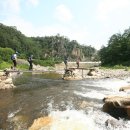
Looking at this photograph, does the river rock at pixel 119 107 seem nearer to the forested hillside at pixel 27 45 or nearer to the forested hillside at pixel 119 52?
the forested hillside at pixel 119 52

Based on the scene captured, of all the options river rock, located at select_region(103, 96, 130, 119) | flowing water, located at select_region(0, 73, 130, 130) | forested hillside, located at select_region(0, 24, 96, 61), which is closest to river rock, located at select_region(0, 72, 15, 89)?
flowing water, located at select_region(0, 73, 130, 130)

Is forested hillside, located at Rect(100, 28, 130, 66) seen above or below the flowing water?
above

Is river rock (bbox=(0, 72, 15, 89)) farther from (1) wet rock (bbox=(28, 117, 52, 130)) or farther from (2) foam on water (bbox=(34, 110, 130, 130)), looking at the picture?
(1) wet rock (bbox=(28, 117, 52, 130))

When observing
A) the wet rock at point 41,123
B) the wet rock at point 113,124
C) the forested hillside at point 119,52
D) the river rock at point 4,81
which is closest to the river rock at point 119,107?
the wet rock at point 113,124

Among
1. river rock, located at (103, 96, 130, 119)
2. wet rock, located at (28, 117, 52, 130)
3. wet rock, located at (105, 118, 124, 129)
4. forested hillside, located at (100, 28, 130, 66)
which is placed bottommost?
wet rock, located at (28, 117, 52, 130)

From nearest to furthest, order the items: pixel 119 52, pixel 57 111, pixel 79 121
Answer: pixel 79 121 → pixel 57 111 → pixel 119 52

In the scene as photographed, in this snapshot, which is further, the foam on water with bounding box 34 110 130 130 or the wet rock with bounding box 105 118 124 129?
the foam on water with bounding box 34 110 130 130

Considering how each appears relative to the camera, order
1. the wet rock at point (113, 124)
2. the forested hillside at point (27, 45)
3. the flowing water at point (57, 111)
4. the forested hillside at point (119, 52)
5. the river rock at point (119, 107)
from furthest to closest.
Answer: the forested hillside at point (27, 45)
the forested hillside at point (119, 52)
the river rock at point (119, 107)
the flowing water at point (57, 111)
the wet rock at point (113, 124)

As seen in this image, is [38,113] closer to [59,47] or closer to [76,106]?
A: [76,106]

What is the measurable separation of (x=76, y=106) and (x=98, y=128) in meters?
6.05

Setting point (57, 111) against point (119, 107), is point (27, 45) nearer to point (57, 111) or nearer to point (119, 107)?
point (57, 111)

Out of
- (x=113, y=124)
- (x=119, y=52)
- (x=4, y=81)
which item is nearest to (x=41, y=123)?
(x=113, y=124)

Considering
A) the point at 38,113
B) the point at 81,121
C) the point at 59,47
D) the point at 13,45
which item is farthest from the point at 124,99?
the point at 59,47

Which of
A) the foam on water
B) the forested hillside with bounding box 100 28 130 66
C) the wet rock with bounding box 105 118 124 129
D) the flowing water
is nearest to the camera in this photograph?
the wet rock with bounding box 105 118 124 129
